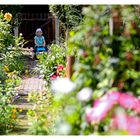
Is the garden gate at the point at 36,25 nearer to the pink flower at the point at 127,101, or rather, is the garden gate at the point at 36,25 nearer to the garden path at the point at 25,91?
the garden path at the point at 25,91

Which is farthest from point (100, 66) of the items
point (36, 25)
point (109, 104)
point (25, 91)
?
point (36, 25)

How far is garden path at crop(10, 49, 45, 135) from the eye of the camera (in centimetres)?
539

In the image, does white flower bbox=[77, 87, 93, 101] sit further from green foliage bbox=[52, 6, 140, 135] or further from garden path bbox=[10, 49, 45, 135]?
garden path bbox=[10, 49, 45, 135]

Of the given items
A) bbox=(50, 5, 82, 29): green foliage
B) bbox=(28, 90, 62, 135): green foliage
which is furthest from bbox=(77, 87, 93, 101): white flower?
bbox=(50, 5, 82, 29): green foliage

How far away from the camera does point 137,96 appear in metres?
2.70

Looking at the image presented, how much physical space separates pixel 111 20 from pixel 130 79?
36cm

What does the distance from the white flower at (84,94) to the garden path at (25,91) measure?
2144 mm

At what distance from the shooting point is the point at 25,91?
791 centimetres

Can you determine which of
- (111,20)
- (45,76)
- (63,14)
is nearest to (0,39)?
(45,76)

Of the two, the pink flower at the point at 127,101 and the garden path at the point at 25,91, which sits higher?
the pink flower at the point at 127,101

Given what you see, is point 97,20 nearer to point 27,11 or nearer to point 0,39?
point 0,39

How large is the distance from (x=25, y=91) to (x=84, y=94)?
5.42 metres

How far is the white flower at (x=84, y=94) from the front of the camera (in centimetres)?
255

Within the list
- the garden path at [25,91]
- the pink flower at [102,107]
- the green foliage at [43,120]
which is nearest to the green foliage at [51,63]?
the garden path at [25,91]
